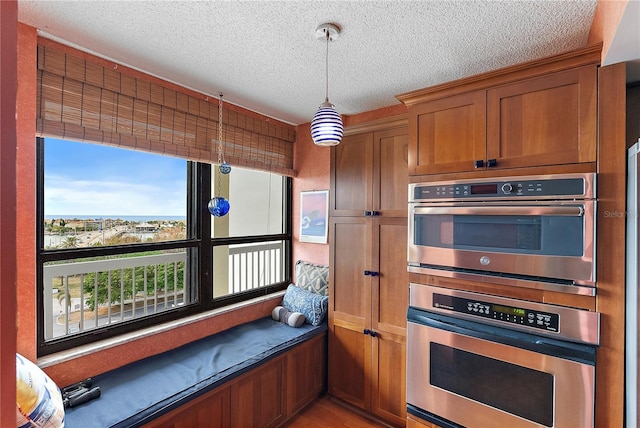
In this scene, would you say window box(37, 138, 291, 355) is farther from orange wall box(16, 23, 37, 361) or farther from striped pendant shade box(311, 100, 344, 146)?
striped pendant shade box(311, 100, 344, 146)

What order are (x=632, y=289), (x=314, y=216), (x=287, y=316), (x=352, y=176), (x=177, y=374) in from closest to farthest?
(x=632, y=289) → (x=177, y=374) → (x=352, y=176) → (x=287, y=316) → (x=314, y=216)

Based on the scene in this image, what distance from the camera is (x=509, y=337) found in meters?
1.49

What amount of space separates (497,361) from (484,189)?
852 mm

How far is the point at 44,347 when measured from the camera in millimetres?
1777

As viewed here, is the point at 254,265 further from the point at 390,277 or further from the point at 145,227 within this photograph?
the point at 390,277

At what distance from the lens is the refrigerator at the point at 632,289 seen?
3.74ft

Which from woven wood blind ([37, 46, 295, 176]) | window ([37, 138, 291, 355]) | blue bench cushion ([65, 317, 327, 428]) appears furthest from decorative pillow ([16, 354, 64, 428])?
woven wood blind ([37, 46, 295, 176])

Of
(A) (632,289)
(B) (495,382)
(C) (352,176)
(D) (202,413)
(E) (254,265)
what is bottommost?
(D) (202,413)

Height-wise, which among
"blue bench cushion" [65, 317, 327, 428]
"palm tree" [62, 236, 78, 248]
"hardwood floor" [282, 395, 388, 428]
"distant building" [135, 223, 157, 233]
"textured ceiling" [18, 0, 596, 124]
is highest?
"textured ceiling" [18, 0, 596, 124]

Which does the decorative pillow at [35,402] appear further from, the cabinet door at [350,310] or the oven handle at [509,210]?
the oven handle at [509,210]

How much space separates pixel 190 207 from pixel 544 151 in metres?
2.37

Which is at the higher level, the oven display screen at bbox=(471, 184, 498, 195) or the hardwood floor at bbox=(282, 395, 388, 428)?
the oven display screen at bbox=(471, 184, 498, 195)

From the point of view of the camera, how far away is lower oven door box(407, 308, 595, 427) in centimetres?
133

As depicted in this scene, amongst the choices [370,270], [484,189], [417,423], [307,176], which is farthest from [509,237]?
[307,176]
